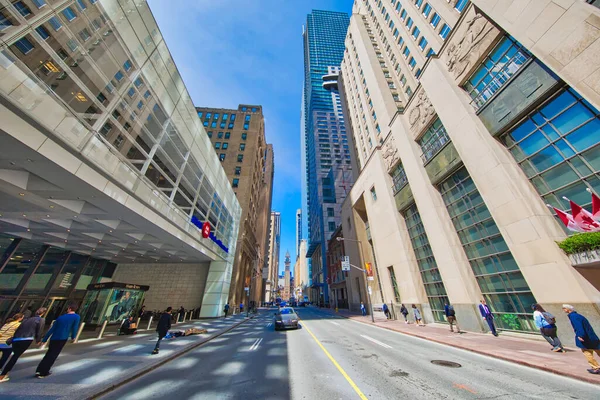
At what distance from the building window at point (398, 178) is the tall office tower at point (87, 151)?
20.4 meters

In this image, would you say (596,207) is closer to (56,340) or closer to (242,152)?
(56,340)

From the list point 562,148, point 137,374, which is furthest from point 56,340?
point 562,148

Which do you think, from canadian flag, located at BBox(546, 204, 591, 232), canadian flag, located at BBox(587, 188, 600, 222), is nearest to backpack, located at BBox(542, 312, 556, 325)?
canadian flag, located at BBox(546, 204, 591, 232)

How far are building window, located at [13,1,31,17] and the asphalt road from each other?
11656mm

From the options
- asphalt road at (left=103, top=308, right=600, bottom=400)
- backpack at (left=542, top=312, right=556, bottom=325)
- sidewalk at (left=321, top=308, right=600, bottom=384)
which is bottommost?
asphalt road at (left=103, top=308, right=600, bottom=400)

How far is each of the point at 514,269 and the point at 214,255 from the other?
2530 centimetres

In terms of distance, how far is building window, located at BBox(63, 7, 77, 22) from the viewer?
26.7 feet

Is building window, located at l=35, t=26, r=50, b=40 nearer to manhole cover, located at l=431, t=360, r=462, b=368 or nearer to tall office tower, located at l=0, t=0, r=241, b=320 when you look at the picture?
tall office tower, located at l=0, t=0, r=241, b=320

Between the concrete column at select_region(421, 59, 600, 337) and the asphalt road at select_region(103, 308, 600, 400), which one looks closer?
the asphalt road at select_region(103, 308, 600, 400)

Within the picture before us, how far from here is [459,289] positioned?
51.7ft

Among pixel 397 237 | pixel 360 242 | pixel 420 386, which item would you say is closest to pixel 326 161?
pixel 360 242

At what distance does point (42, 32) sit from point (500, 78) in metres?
23.4

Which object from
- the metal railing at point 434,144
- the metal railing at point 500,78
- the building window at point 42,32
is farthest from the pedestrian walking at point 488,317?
the building window at point 42,32

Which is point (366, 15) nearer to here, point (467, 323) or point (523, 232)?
point (523, 232)
